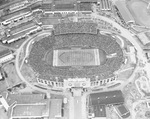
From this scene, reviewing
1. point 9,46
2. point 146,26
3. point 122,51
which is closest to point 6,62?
point 9,46

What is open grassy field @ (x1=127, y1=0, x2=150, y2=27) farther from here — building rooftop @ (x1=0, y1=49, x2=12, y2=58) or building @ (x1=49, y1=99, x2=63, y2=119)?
building rooftop @ (x1=0, y1=49, x2=12, y2=58)

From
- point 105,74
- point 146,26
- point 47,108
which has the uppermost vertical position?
point 146,26

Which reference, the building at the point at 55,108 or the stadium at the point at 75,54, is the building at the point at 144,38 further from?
the building at the point at 55,108

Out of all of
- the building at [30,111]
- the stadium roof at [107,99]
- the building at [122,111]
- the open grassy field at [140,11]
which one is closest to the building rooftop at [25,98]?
the building at [30,111]

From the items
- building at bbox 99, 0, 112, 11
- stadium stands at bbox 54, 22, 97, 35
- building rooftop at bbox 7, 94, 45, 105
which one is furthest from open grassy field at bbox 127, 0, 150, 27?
building rooftop at bbox 7, 94, 45, 105

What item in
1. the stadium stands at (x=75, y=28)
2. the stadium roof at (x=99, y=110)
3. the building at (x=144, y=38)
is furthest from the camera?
the stadium stands at (x=75, y=28)

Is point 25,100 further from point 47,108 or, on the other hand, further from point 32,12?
point 32,12
